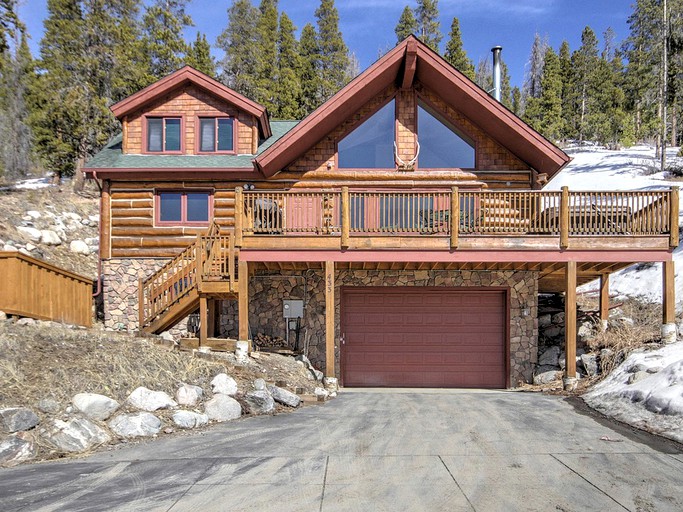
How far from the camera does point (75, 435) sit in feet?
23.7

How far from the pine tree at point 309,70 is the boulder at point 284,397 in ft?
98.7

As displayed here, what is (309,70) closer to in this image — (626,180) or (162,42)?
(162,42)

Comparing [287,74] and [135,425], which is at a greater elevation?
[287,74]

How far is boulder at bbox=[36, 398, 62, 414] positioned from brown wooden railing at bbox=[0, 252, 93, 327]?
352 cm

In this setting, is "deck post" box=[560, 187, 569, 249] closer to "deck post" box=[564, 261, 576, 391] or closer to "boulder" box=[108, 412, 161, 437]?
"deck post" box=[564, 261, 576, 391]

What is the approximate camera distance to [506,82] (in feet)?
188

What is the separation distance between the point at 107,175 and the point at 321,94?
27.8m

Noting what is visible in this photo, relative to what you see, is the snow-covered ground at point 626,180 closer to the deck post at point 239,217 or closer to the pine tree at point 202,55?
the deck post at point 239,217

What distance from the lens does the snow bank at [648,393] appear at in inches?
309

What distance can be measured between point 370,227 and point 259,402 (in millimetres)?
4668

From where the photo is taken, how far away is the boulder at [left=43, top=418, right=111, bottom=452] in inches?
A: 280

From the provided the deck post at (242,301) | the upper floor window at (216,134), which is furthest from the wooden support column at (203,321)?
the upper floor window at (216,134)

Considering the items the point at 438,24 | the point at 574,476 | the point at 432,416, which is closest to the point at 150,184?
the point at 432,416

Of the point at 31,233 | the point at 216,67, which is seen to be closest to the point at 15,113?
the point at 31,233
